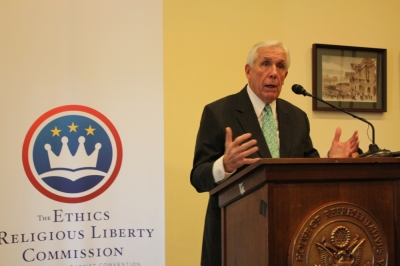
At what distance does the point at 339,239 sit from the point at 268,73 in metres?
1.22

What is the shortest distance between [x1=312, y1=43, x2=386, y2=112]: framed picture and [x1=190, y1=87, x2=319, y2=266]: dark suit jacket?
0.91m

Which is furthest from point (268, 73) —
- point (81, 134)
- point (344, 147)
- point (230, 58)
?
point (81, 134)

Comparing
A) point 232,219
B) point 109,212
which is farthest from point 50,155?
point 232,219

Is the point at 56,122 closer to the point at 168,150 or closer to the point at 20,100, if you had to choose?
the point at 20,100

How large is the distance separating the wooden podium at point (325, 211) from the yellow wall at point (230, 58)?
1542mm

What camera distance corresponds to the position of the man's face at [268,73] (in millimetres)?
2463

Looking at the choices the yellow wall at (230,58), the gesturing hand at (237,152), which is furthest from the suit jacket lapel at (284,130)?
the yellow wall at (230,58)

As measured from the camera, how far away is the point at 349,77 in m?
3.42

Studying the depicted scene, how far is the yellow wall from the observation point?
307cm

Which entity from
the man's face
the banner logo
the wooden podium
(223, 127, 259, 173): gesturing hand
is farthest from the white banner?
the wooden podium

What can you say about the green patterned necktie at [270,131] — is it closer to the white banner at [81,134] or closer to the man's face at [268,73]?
the man's face at [268,73]

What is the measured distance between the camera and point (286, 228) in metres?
1.42

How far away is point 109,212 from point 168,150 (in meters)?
0.63

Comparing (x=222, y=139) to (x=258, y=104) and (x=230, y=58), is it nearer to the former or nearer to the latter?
(x=258, y=104)
